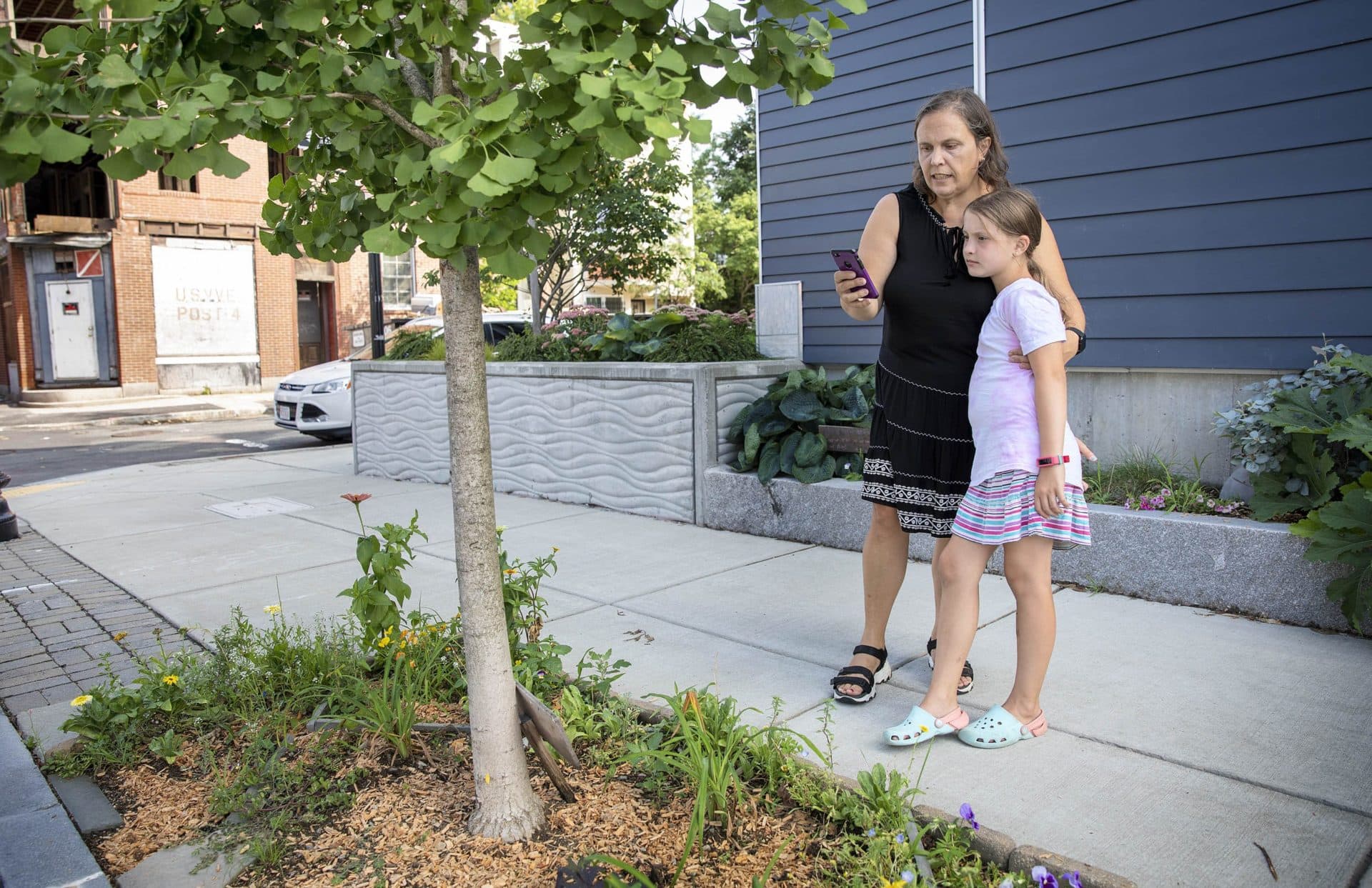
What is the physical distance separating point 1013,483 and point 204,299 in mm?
24432

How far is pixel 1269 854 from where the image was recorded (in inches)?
89.1

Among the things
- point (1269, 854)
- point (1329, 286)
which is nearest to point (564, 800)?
point (1269, 854)

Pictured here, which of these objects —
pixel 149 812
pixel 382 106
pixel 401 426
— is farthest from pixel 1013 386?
pixel 401 426

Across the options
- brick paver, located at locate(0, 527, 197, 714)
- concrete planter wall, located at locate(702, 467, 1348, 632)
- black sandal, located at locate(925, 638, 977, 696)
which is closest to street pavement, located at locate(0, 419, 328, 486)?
brick paver, located at locate(0, 527, 197, 714)

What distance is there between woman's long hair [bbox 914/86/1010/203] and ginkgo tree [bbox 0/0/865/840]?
3.16 feet

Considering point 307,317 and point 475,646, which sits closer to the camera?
point 475,646

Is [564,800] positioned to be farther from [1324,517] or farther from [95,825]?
[1324,517]

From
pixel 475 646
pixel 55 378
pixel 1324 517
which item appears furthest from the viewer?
pixel 55 378

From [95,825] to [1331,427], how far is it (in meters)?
4.29

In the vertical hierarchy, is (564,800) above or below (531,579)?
below

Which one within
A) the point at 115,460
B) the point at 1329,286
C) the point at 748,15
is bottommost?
the point at 115,460

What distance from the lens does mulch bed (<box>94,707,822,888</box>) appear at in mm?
2242

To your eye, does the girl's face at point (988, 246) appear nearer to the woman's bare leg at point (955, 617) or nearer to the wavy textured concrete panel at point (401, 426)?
the woman's bare leg at point (955, 617)

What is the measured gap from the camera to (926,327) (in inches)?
123
